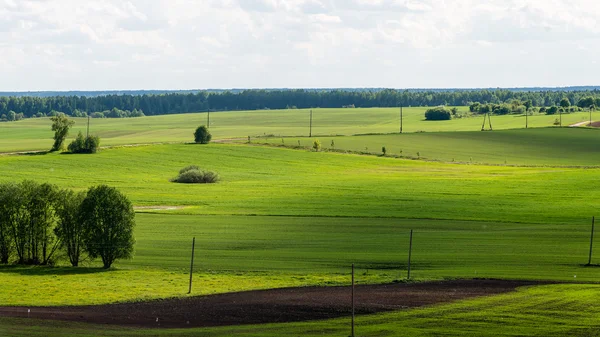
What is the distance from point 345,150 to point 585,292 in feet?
303

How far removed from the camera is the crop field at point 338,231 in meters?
38.2

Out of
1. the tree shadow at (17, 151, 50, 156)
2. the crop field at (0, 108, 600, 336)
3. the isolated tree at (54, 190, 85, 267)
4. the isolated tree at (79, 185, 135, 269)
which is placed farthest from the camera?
the tree shadow at (17, 151, 50, 156)

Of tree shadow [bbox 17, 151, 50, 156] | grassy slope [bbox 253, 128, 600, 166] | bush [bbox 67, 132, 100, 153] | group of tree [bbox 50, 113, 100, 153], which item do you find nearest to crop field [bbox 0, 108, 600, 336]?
grassy slope [bbox 253, 128, 600, 166]

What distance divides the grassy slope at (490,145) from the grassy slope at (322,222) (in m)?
13.0

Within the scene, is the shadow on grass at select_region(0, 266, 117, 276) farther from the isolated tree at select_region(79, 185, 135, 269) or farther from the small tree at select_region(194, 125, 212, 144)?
the small tree at select_region(194, 125, 212, 144)

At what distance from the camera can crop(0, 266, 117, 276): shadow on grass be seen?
164ft

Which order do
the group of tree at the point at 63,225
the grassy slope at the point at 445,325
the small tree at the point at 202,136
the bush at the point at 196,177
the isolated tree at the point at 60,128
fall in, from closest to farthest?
the grassy slope at the point at 445,325
the group of tree at the point at 63,225
the bush at the point at 196,177
the isolated tree at the point at 60,128
the small tree at the point at 202,136

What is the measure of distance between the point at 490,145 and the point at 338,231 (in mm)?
84071

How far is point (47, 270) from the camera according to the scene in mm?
51000

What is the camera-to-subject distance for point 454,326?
3600 centimetres

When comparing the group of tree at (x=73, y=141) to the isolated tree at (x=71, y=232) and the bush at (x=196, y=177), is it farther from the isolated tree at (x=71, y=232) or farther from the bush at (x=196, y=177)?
the isolated tree at (x=71, y=232)

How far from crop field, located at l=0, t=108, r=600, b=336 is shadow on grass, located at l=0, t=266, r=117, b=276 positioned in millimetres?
210

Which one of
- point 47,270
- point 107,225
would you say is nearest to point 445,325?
point 107,225

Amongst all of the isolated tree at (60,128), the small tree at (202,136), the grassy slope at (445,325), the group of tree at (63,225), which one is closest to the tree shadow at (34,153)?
the isolated tree at (60,128)
